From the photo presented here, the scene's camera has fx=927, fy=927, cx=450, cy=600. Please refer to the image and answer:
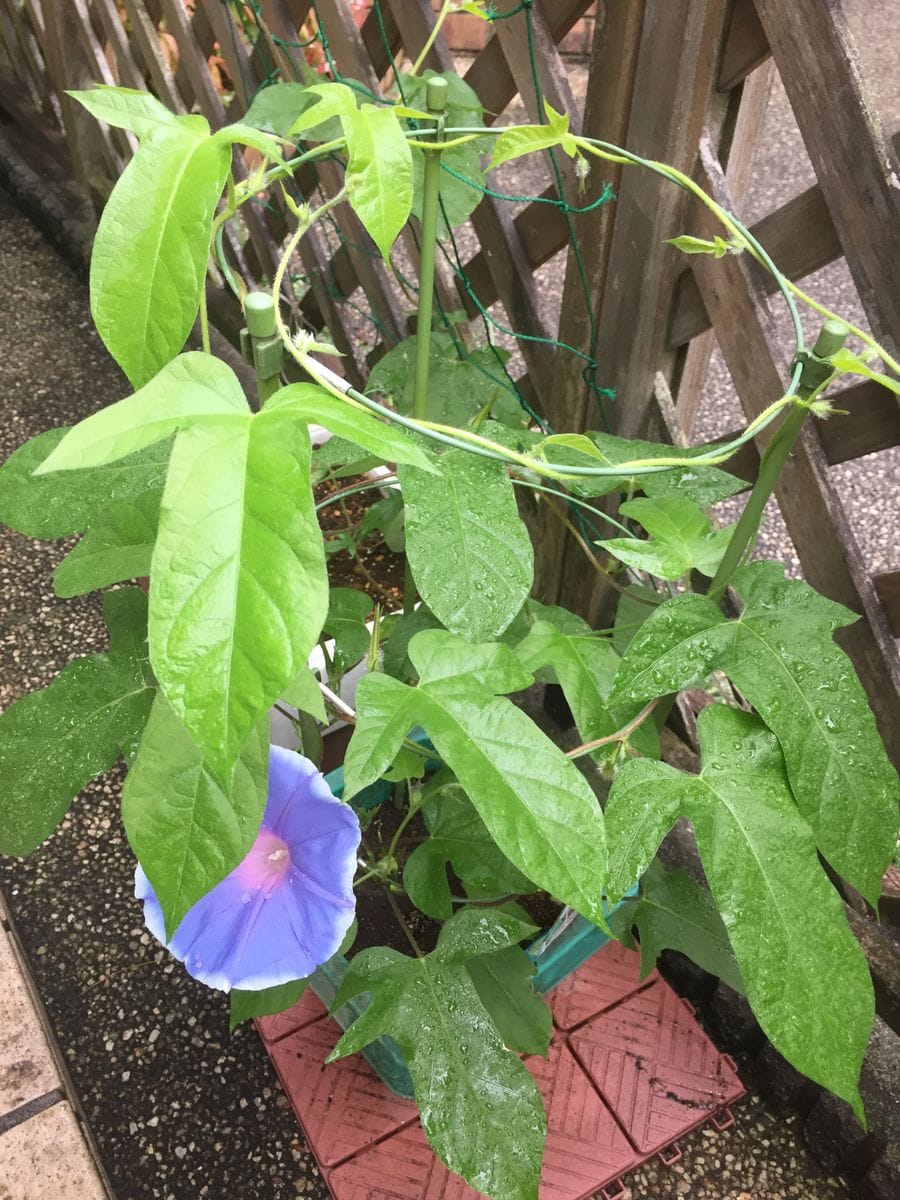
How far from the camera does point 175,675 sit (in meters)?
0.43

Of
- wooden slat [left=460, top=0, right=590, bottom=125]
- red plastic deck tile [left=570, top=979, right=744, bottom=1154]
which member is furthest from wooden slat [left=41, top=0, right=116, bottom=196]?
red plastic deck tile [left=570, top=979, right=744, bottom=1154]

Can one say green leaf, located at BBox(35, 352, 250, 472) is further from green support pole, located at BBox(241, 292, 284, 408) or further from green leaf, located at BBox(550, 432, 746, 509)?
green leaf, located at BBox(550, 432, 746, 509)

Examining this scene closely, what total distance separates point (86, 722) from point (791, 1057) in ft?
2.20

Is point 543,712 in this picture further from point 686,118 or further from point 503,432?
point 686,118

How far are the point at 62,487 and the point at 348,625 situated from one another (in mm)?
398

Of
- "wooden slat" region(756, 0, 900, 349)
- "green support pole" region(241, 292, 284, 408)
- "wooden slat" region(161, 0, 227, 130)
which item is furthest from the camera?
"wooden slat" region(161, 0, 227, 130)

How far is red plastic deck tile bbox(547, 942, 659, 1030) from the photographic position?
1.38 m

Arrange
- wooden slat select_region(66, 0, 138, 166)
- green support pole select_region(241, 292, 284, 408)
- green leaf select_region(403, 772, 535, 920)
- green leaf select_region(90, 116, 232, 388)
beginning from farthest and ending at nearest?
wooden slat select_region(66, 0, 138, 166) < green leaf select_region(403, 772, 535, 920) < green support pole select_region(241, 292, 284, 408) < green leaf select_region(90, 116, 232, 388)

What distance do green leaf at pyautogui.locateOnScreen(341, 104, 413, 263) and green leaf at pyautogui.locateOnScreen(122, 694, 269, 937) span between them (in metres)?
0.34

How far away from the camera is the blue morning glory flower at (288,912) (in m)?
0.84

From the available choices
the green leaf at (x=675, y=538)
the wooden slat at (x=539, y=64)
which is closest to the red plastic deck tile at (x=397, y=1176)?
the green leaf at (x=675, y=538)

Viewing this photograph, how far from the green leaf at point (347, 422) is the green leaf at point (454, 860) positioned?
546mm

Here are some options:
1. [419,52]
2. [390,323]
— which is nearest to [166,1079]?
[390,323]

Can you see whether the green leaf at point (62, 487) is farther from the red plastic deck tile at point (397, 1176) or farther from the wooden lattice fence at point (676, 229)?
the red plastic deck tile at point (397, 1176)
